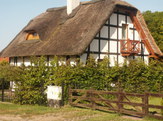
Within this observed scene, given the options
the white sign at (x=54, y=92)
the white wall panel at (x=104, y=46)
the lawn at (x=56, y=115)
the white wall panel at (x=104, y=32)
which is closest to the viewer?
the lawn at (x=56, y=115)

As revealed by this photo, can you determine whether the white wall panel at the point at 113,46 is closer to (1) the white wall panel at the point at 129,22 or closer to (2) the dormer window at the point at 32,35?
(1) the white wall panel at the point at 129,22

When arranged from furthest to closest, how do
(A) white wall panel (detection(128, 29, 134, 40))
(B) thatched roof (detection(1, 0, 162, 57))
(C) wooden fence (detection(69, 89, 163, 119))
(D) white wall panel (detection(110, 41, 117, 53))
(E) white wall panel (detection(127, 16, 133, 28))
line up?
(A) white wall panel (detection(128, 29, 134, 40))
(E) white wall panel (detection(127, 16, 133, 28))
(D) white wall panel (detection(110, 41, 117, 53))
(B) thatched roof (detection(1, 0, 162, 57))
(C) wooden fence (detection(69, 89, 163, 119))

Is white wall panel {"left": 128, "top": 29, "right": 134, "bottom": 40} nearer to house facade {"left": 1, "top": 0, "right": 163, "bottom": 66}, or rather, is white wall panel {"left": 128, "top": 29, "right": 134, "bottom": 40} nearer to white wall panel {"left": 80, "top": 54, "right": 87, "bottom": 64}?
house facade {"left": 1, "top": 0, "right": 163, "bottom": 66}

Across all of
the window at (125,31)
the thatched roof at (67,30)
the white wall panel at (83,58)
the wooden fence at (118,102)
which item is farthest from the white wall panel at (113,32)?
the wooden fence at (118,102)

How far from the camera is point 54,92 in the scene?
43.2 ft

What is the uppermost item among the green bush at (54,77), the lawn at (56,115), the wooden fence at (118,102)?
the green bush at (54,77)

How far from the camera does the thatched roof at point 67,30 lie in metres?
17.8

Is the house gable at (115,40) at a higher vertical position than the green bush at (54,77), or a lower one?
higher

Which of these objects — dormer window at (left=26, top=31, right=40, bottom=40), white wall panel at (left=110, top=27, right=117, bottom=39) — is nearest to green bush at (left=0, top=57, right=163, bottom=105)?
white wall panel at (left=110, top=27, right=117, bottom=39)

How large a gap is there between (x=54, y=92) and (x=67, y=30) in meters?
7.71

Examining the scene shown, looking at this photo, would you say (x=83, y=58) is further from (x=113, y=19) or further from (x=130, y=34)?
(x=130, y=34)

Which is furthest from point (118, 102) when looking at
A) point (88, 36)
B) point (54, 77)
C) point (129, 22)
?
point (129, 22)

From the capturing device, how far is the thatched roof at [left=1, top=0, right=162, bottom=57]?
1783 centimetres

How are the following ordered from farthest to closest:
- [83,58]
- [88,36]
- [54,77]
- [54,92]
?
1. [83,58]
2. [88,36]
3. [54,77]
4. [54,92]
